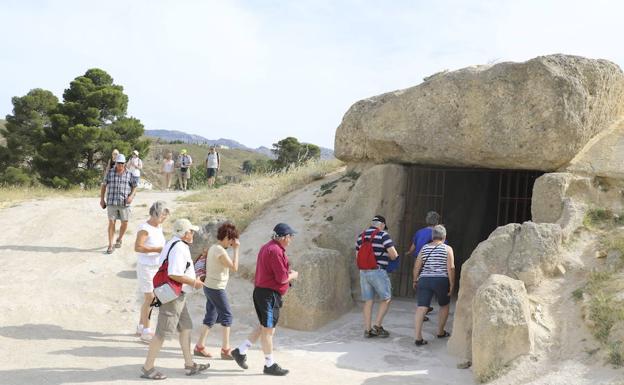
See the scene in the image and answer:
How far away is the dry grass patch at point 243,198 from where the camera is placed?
1269 centimetres

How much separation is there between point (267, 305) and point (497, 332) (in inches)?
91.5

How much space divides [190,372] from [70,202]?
10.3 m

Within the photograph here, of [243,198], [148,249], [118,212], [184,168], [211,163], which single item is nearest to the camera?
[148,249]

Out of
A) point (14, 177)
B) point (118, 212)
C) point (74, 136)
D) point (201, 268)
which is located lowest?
point (201, 268)

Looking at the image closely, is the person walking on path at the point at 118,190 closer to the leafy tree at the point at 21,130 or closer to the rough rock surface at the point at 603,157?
the rough rock surface at the point at 603,157

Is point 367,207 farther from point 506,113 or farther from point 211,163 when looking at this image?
point 211,163

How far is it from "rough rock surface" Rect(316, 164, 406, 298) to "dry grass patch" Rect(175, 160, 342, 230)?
2155 mm

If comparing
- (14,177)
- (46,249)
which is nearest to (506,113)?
(46,249)

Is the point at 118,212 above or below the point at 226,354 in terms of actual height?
above

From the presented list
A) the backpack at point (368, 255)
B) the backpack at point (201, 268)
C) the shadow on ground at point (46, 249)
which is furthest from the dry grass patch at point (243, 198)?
the backpack at point (201, 268)

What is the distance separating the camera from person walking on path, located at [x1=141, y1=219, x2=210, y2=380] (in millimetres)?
5953

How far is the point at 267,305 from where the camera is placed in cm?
629

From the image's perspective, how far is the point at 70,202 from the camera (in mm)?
15281

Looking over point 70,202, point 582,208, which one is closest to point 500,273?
point 582,208
